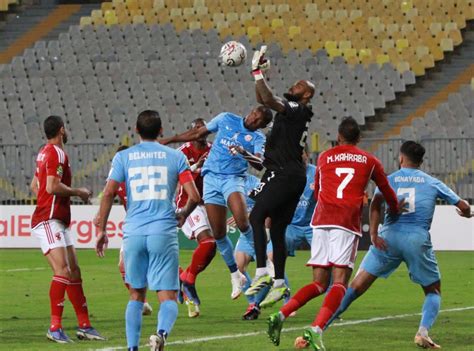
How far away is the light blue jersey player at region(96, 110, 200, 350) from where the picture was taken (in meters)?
9.63

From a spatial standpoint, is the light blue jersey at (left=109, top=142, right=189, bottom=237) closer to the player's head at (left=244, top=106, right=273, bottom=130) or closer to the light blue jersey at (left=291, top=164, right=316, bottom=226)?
the player's head at (left=244, top=106, right=273, bottom=130)

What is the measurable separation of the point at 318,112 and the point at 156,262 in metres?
22.6

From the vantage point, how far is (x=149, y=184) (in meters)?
9.75

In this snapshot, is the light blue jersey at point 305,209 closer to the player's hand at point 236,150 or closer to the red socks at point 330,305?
the player's hand at point 236,150

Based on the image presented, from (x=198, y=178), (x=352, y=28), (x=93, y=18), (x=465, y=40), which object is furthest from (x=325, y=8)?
(x=198, y=178)

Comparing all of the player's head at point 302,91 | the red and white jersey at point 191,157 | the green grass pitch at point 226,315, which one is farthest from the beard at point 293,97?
the red and white jersey at point 191,157

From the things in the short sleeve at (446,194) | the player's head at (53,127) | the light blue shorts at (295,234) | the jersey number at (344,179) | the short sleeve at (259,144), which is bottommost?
the light blue shorts at (295,234)

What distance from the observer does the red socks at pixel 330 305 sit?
1035cm

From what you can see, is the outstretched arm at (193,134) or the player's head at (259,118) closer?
the outstretched arm at (193,134)

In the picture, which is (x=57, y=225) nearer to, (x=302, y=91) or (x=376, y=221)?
(x=302, y=91)

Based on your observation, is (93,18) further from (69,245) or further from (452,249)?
(69,245)

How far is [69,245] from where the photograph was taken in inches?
475

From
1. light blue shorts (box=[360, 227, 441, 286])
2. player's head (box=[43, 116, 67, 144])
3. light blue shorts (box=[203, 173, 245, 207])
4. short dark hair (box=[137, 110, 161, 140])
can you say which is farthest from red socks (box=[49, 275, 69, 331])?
light blue shorts (box=[360, 227, 441, 286])

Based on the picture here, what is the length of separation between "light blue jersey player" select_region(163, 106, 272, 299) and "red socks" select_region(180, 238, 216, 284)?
31 centimetres
